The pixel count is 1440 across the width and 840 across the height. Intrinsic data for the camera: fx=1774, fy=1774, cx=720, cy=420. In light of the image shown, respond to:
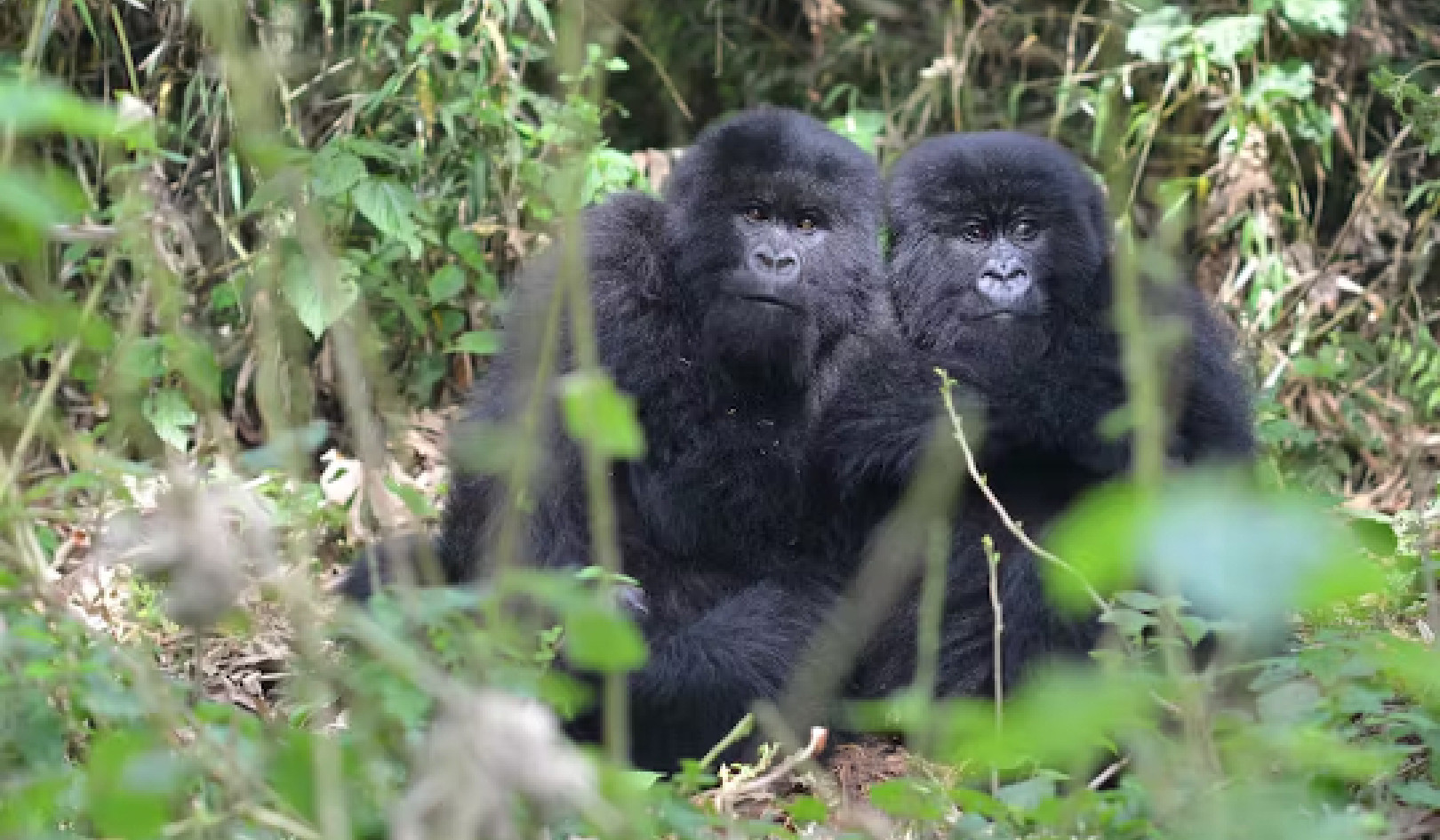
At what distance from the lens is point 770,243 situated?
3.91m

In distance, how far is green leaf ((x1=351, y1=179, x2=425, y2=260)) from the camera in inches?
194

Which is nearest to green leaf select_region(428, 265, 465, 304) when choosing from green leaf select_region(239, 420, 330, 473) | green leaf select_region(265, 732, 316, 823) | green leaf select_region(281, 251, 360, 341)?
green leaf select_region(281, 251, 360, 341)

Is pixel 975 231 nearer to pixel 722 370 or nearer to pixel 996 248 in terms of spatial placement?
pixel 996 248

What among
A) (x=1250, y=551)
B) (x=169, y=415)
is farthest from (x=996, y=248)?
(x=1250, y=551)

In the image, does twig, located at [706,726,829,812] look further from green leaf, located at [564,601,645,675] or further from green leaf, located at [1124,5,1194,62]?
green leaf, located at [1124,5,1194,62]

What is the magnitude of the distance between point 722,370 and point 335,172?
1.57 metres

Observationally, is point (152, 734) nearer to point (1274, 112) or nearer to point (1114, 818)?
point (1114, 818)

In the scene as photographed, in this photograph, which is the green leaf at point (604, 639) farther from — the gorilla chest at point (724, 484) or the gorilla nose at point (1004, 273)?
the gorilla nose at point (1004, 273)

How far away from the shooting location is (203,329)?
532 centimetres

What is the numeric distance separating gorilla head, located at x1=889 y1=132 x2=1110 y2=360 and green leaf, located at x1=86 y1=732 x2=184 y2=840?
2640mm

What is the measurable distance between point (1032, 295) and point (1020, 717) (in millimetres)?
2534

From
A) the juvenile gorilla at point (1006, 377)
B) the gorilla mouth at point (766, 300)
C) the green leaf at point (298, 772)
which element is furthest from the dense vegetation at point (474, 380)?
the gorilla mouth at point (766, 300)

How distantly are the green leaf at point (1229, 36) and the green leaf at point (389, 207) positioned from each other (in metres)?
2.60

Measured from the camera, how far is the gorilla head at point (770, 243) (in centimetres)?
388
